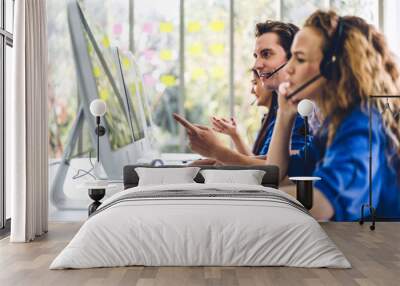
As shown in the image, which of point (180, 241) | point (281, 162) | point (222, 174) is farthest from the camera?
point (281, 162)

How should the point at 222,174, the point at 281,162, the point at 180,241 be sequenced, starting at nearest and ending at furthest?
the point at 180,241 → the point at 222,174 → the point at 281,162

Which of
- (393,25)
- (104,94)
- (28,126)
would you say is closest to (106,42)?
(104,94)

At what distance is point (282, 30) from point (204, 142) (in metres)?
1.75

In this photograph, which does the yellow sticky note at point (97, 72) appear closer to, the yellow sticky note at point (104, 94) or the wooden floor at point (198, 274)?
the yellow sticky note at point (104, 94)

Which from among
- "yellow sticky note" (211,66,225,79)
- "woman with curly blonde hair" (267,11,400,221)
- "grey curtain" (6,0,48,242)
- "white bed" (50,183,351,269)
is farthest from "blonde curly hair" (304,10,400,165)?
"grey curtain" (6,0,48,242)

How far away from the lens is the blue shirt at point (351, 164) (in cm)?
709

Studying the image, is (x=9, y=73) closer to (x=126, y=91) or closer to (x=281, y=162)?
(x=126, y=91)

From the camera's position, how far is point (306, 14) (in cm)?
718

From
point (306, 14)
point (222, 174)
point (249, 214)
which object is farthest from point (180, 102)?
point (249, 214)

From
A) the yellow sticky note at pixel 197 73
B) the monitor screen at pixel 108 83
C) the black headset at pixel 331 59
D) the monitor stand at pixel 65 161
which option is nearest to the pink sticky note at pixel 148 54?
the monitor screen at pixel 108 83

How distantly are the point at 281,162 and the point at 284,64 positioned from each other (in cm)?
125

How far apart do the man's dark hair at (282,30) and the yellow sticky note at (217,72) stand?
63 centimetres

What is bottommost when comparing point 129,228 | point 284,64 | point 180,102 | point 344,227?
point 344,227

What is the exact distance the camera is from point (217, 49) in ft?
23.8
